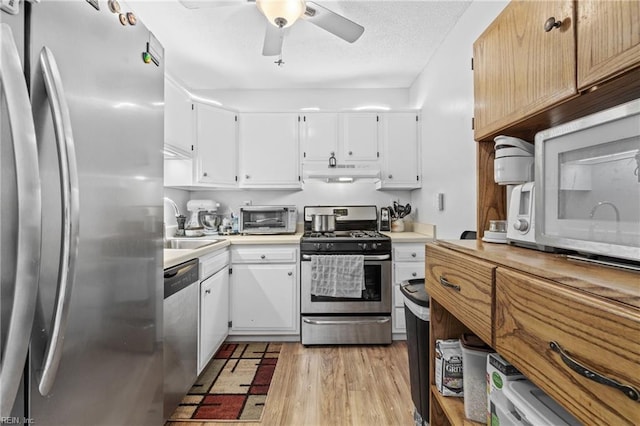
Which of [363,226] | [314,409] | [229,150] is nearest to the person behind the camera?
[314,409]

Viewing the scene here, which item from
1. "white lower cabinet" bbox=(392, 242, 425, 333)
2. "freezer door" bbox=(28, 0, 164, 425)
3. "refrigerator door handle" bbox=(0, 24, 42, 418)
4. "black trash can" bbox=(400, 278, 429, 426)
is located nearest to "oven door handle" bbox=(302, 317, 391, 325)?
"white lower cabinet" bbox=(392, 242, 425, 333)

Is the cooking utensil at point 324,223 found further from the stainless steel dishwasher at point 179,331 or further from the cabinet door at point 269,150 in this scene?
the stainless steel dishwasher at point 179,331

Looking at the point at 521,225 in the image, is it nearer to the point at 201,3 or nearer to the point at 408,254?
the point at 408,254

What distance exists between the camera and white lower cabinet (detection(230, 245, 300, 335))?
2.60 meters

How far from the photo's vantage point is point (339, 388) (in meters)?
1.92

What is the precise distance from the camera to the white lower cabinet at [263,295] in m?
2.60

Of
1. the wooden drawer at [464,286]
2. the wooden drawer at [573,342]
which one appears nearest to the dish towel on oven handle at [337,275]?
the wooden drawer at [464,286]

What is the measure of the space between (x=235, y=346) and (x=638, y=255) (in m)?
2.61

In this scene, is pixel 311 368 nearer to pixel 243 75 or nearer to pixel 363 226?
pixel 363 226

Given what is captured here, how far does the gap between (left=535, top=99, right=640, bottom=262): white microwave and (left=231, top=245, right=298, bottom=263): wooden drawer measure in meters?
1.98

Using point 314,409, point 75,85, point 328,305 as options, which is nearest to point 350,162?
point 328,305

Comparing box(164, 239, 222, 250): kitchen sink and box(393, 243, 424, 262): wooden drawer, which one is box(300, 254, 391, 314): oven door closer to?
box(393, 243, 424, 262): wooden drawer

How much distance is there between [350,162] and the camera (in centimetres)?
304

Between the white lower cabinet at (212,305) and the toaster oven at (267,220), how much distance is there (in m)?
0.54
